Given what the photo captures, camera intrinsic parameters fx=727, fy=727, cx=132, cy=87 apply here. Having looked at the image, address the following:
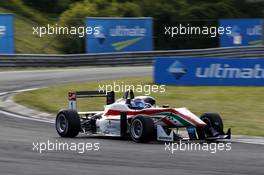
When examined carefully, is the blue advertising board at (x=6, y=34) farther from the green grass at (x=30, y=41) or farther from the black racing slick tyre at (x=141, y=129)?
the black racing slick tyre at (x=141, y=129)

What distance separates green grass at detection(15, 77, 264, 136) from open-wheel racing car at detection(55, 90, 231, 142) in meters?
2.51

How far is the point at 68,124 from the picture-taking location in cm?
1343

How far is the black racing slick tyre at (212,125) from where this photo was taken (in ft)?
41.4

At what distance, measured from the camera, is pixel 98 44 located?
3472cm

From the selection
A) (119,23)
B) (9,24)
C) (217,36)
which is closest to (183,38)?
(217,36)

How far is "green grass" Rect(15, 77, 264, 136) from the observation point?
16891 mm

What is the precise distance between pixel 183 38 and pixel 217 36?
2.01m

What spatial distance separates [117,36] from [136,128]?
74.8 ft
